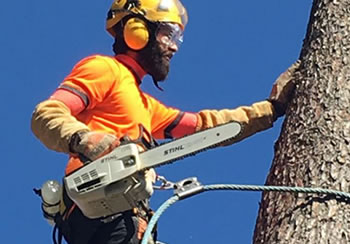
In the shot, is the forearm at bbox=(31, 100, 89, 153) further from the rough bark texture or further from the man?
the rough bark texture

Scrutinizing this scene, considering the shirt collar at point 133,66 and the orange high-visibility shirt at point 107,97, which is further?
the shirt collar at point 133,66

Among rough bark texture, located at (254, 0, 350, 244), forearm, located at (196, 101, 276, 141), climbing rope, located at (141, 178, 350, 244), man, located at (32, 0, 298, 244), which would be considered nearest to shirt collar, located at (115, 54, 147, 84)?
man, located at (32, 0, 298, 244)

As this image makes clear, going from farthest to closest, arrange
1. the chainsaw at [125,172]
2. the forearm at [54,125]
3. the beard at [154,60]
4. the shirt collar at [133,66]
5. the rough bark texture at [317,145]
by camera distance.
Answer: the beard at [154,60] < the shirt collar at [133,66] < the forearm at [54,125] < the chainsaw at [125,172] < the rough bark texture at [317,145]

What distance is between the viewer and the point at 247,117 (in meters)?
5.14

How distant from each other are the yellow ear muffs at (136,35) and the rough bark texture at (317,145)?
0.76m

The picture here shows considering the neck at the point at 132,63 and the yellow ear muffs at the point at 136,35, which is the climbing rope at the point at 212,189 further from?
the yellow ear muffs at the point at 136,35

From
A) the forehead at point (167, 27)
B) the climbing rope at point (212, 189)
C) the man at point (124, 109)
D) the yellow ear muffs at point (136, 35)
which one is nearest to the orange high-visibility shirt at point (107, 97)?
the man at point (124, 109)

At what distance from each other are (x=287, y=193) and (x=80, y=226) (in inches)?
36.3

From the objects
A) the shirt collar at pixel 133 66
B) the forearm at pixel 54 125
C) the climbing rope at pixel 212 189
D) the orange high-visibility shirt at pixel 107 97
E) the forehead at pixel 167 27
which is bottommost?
the climbing rope at pixel 212 189

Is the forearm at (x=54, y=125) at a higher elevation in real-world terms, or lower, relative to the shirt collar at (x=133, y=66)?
lower

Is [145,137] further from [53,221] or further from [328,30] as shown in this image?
[328,30]

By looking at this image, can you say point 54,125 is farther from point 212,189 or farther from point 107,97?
point 212,189

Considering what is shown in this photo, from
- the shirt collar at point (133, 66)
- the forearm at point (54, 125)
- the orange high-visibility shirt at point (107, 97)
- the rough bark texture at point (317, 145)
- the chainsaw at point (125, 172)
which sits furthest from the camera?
the shirt collar at point (133, 66)

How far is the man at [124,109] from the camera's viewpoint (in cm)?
410
